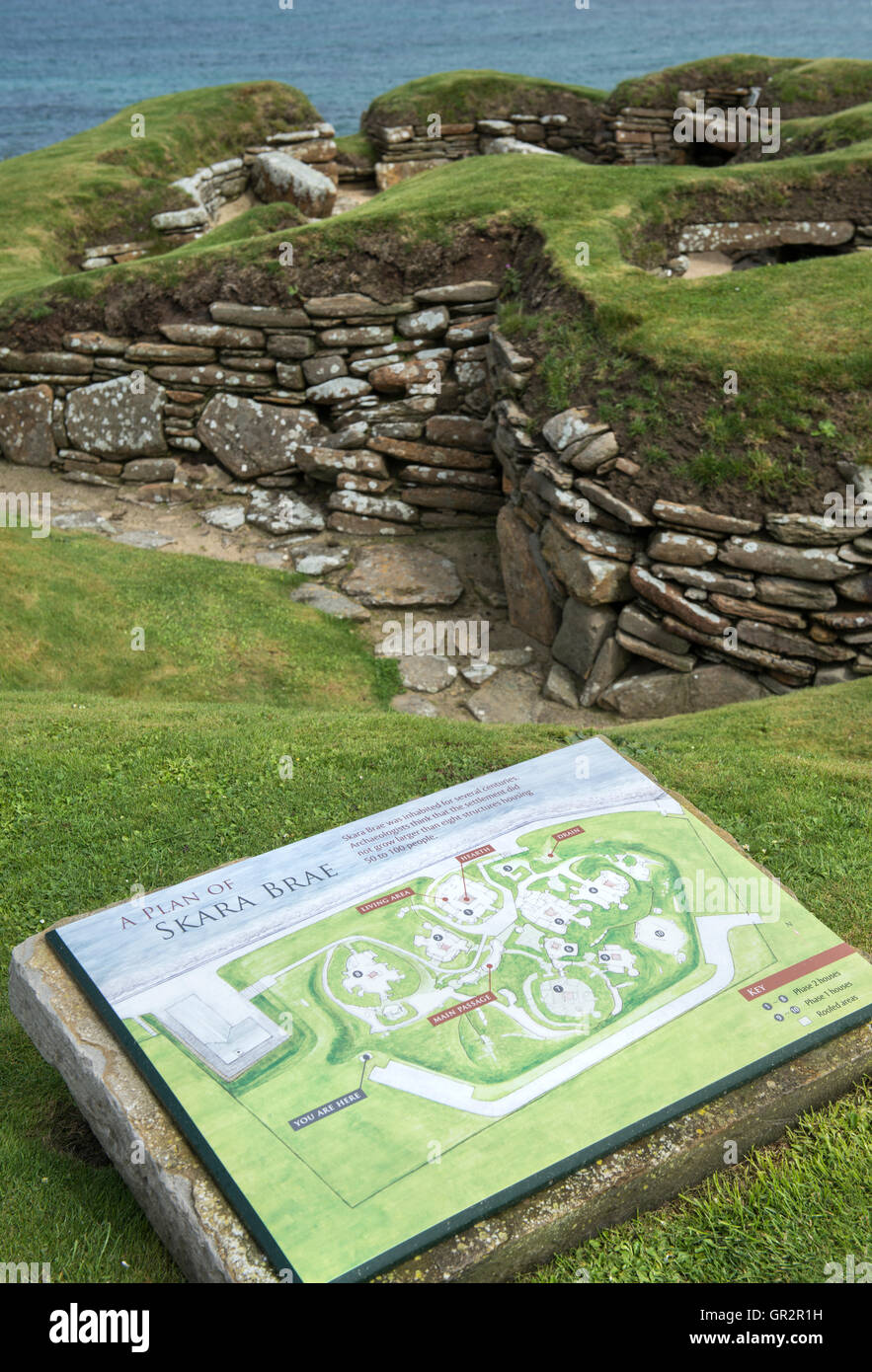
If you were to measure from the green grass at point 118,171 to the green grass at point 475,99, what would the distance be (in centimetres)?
206

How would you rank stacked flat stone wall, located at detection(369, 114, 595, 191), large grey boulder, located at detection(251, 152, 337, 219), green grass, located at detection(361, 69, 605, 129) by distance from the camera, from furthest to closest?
green grass, located at detection(361, 69, 605, 129)
stacked flat stone wall, located at detection(369, 114, 595, 191)
large grey boulder, located at detection(251, 152, 337, 219)

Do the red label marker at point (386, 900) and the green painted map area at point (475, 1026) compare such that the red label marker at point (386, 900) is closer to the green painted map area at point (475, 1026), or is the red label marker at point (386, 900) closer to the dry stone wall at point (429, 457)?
the green painted map area at point (475, 1026)

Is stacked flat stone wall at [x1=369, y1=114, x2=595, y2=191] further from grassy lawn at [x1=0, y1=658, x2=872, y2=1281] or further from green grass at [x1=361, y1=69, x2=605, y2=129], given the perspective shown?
grassy lawn at [x1=0, y1=658, x2=872, y2=1281]

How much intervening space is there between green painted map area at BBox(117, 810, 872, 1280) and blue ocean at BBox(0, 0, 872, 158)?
5300 centimetres

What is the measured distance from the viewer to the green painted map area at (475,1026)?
2867 mm

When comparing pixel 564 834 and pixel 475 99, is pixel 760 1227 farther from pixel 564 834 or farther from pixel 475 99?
pixel 475 99

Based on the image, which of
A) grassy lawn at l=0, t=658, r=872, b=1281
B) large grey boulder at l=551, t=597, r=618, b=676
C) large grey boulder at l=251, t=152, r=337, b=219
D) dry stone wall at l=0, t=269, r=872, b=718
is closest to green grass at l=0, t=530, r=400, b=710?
grassy lawn at l=0, t=658, r=872, b=1281

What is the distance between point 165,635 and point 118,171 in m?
12.7

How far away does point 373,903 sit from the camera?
382 cm

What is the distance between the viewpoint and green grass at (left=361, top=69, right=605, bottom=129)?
20312mm

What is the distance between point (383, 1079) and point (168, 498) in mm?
10606

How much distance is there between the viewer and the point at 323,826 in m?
5.58

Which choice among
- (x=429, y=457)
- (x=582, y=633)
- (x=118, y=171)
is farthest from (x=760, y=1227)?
(x=118, y=171)

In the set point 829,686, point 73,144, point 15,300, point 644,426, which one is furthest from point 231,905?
point 73,144
